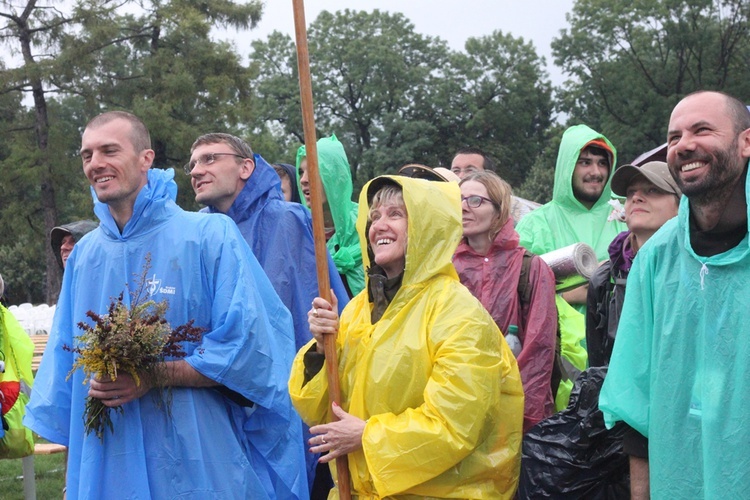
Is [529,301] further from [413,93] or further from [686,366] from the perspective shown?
[413,93]

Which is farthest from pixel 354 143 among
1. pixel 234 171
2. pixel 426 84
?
pixel 234 171

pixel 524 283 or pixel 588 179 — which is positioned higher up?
pixel 588 179

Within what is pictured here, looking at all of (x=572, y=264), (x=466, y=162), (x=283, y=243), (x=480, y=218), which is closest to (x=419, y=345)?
(x=480, y=218)

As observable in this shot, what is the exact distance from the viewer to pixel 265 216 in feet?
16.9

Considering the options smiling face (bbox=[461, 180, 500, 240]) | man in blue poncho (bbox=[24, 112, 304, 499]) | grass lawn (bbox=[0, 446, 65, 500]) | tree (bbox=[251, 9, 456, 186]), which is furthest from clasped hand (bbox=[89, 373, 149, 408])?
tree (bbox=[251, 9, 456, 186])

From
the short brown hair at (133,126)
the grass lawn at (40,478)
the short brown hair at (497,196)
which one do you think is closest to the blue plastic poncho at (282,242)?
the short brown hair at (497,196)

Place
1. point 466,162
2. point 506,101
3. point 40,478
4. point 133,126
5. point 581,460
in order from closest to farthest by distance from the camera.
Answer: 1. point 581,460
2. point 133,126
3. point 466,162
4. point 40,478
5. point 506,101

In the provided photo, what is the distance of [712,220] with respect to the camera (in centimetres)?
285

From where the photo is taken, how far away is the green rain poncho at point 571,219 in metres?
Answer: 5.86

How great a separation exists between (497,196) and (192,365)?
194 cm

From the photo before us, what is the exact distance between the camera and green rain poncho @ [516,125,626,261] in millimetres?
5855

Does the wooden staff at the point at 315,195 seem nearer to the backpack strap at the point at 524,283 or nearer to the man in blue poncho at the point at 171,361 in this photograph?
the man in blue poncho at the point at 171,361

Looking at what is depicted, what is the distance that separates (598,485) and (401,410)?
2.73 ft

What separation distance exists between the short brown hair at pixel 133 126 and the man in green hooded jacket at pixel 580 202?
278 cm
